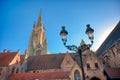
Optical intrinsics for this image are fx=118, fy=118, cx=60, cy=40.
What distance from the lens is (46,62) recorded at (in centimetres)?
3338

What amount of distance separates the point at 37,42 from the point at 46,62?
23008 mm

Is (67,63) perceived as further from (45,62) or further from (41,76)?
(41,76)

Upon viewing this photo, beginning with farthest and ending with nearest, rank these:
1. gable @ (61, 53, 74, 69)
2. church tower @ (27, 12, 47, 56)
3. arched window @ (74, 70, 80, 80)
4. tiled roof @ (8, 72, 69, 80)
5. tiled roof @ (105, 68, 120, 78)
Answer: church tower @ (27, 12, 47, 56) → gable @ (61, 53, 74, 69) → arched window @ (74, 70, 80, 80) → tiled roof @ (8, 72, 69, 80) → tiled roof @ (105, 68, 120, 78)

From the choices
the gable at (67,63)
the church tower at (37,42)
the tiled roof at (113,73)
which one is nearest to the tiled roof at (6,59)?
the gable at (67,63)

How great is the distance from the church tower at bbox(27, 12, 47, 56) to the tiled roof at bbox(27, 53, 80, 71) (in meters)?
13.2

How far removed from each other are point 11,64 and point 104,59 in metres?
25.5

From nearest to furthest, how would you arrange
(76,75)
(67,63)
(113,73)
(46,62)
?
(113,73), (76,75), (67,63), (46,62)

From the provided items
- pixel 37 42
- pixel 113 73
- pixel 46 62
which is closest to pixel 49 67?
pixel 46 62

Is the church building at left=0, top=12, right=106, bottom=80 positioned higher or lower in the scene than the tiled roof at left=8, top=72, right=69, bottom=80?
higher

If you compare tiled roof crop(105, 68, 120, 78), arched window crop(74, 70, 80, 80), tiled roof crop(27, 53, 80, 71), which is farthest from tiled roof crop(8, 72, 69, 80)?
tiled roof crop(105, 68, 120, 78)

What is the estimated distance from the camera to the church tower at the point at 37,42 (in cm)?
4969

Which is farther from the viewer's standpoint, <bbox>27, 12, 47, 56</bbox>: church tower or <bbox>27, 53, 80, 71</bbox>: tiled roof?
<bbox>27, 12, 47, 56</bbox>: church tower

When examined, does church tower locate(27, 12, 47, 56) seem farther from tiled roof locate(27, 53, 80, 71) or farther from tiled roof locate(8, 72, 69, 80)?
tiled roof locate(8, 72, 69, 80)

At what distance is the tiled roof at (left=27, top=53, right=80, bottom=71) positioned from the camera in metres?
31.6
